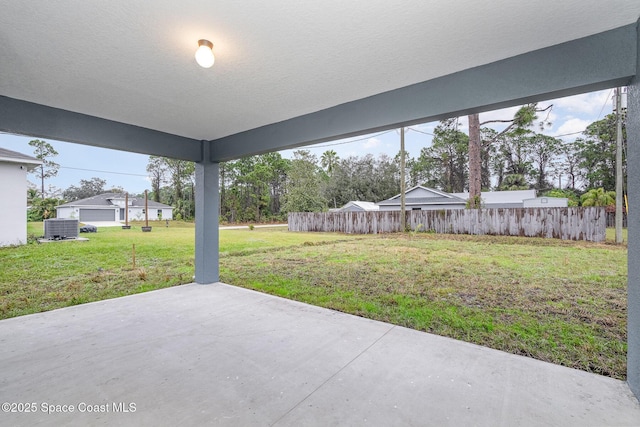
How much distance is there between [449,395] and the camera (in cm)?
179

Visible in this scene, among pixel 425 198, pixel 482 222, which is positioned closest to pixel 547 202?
pixel 425 198

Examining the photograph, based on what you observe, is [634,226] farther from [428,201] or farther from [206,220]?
[428,201]

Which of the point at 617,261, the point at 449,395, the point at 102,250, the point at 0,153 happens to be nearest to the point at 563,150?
the point at 617,261

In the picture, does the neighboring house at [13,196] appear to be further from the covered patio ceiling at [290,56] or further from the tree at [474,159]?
the tree at [474,159]

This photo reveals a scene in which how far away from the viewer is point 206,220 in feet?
15.1

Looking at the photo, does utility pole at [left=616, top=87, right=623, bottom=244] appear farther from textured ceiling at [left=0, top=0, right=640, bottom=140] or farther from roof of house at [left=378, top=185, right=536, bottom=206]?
roof of house at [left=378, top=185, right=536, bottom=206]

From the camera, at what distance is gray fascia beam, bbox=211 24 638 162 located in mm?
1791

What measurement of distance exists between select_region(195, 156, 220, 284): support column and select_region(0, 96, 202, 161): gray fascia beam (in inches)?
17.2

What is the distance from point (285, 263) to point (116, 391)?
181 inches

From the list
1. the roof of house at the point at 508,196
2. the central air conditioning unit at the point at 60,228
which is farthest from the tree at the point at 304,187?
the central air conditioning unit at the point at 60,228

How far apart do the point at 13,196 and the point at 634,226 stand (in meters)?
10.1

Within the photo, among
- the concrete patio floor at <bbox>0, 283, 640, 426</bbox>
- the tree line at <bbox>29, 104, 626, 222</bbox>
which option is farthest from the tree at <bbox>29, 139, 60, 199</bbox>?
the concrete patio floor at <bbox>0, 283, 640, 426</bbox>

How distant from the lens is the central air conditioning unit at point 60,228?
7.23 metres

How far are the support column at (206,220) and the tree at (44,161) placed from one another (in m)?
5.55
